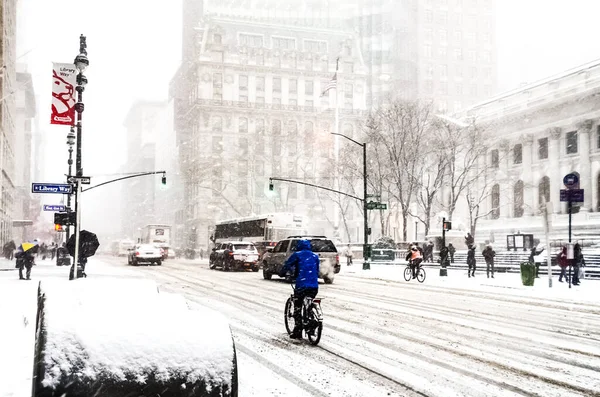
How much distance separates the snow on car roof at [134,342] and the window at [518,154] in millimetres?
61059

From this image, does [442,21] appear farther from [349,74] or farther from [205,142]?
[205,142]

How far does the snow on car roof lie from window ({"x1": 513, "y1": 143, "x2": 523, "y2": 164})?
200 feet

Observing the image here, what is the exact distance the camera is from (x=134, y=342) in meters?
4.40

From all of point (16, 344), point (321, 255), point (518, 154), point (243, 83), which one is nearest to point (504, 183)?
point (518, 154)

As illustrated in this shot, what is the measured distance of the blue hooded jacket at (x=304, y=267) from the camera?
32.9 feet

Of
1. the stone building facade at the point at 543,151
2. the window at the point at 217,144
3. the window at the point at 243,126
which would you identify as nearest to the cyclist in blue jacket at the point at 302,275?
the stone building facade at the point at 543,151

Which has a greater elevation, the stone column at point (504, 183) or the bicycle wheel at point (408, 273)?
the stone column at point (504, 183)

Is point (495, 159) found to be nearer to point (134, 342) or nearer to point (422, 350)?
point (422, 350)

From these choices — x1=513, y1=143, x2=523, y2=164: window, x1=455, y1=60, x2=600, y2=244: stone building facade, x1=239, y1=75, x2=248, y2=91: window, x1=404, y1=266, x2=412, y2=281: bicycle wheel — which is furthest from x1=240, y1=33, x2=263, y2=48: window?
x1=404, y1=266, x2=412, y2=281: bicycle wheel

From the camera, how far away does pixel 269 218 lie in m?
42.9

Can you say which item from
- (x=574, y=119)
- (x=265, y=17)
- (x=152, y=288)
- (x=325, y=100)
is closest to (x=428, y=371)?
(x=152, y=288)

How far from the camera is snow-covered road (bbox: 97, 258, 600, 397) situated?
6871 millimetres

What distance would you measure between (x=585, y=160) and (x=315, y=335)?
5060 cm

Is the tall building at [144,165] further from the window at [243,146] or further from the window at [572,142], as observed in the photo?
the window at [572,142]
